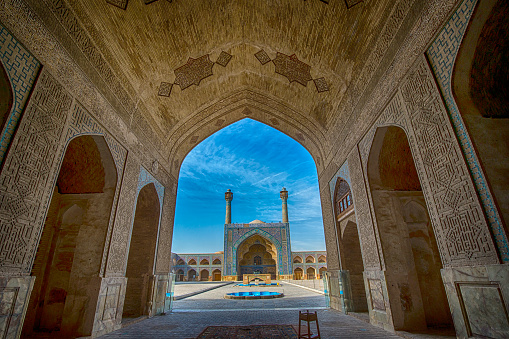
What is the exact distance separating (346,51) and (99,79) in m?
4.44

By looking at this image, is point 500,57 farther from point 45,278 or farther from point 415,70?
point 45,278

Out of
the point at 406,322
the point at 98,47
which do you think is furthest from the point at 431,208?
the point at 98,47

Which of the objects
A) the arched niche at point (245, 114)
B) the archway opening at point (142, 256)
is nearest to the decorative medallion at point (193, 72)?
the arched niche at point (245, 114)

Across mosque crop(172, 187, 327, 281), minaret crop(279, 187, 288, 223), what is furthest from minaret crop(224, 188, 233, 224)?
minaret crop(279, 187, 288, 223)

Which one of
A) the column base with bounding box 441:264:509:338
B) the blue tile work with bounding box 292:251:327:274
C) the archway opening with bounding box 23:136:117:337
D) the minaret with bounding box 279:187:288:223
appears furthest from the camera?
the blue tile work with bounding box 292:251:327:274

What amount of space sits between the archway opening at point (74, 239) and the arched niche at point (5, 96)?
1.62 m

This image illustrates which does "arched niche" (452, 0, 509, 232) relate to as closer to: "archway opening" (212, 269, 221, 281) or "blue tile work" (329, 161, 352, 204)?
"blue tile work" (329, 161, 352, 204)

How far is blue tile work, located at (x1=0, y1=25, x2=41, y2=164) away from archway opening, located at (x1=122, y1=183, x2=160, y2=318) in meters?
3.60

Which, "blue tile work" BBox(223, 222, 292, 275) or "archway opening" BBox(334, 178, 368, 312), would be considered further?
"blue tile work" BBox(223, 222, 292, 275)

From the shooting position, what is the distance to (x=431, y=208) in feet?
9.64

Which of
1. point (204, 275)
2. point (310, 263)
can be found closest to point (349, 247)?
point (310, 263)

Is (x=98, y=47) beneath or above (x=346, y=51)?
beneath

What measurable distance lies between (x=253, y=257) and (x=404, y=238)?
23559 mm

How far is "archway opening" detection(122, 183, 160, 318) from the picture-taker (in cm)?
583
